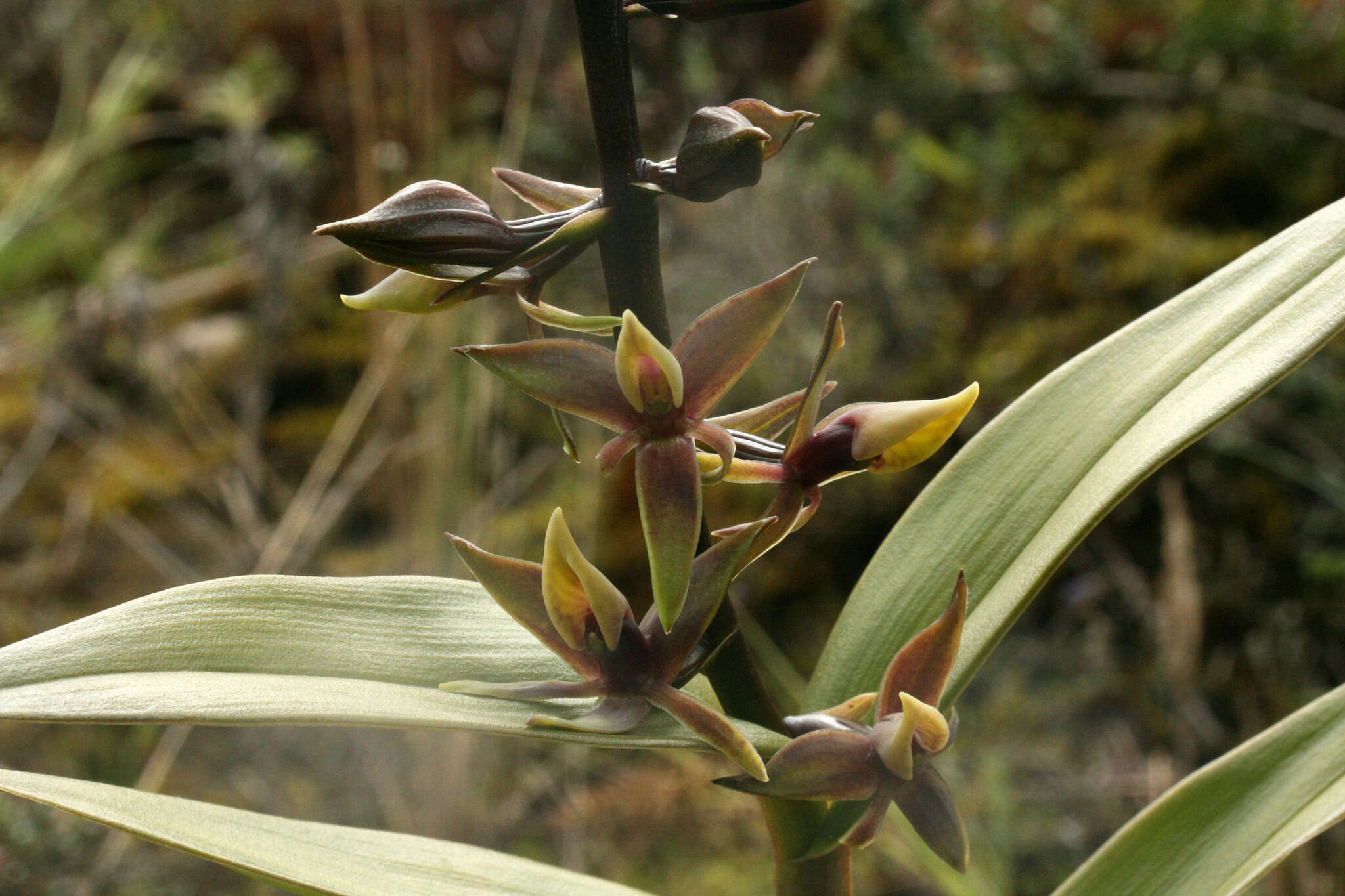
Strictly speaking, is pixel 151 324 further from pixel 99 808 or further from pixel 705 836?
pixel 99 808

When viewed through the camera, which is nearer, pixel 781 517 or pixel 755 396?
pixel 781 517

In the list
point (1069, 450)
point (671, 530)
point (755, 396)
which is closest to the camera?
point (671, 530)

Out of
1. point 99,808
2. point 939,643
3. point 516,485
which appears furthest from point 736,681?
point 516,485

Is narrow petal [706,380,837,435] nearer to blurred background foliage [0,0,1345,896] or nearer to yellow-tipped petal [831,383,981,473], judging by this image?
yellow-tipped petal [831,383,981,473]

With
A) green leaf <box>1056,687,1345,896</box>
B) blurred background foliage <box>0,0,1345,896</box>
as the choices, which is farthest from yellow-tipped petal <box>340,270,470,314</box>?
blurred background foliage <box>0,0,1345,896</box>

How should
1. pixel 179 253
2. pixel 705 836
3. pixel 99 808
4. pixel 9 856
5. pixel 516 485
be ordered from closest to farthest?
pixel 99 808 < pixel 9 856 < pixel 705 836 < pixel 516 485 < pixel 179 253

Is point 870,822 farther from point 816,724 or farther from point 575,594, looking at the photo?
point 575,594

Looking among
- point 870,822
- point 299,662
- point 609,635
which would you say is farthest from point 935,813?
point 299,662
